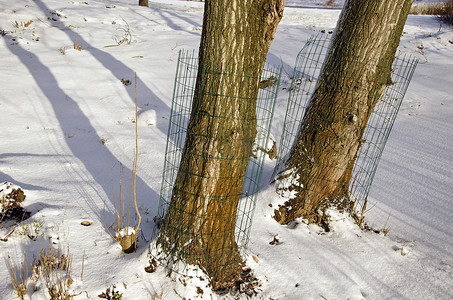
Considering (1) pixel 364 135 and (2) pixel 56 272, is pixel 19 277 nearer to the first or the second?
(2) pixel 56 272

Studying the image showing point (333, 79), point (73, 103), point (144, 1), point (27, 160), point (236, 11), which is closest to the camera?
point (236, 11)

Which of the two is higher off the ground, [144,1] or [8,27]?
[144,1]

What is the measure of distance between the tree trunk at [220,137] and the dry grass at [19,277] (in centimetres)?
88

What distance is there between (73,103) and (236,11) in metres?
4.64

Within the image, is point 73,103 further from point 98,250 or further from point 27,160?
point 98,250

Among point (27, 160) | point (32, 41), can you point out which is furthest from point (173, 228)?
point (32, 41)

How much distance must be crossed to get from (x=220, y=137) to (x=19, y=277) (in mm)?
1611

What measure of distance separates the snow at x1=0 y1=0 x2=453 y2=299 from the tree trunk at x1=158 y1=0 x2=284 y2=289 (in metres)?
0.23

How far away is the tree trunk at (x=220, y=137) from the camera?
197 cm

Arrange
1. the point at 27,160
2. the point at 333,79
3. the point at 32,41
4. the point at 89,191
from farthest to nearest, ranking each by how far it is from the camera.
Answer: the point at 32,41 < the point at 27,160 < the point at 89,191 < the point at 333,79

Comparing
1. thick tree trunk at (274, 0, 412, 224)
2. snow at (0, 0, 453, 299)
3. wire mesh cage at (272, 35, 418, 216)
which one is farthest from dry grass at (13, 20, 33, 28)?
thick tree trunk at (274, 0, 412, 224)

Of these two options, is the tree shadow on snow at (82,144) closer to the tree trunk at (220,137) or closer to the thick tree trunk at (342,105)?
the tree trunk at (220,137)

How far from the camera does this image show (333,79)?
3000 mm

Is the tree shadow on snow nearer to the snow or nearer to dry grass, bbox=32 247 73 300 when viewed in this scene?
the snow
